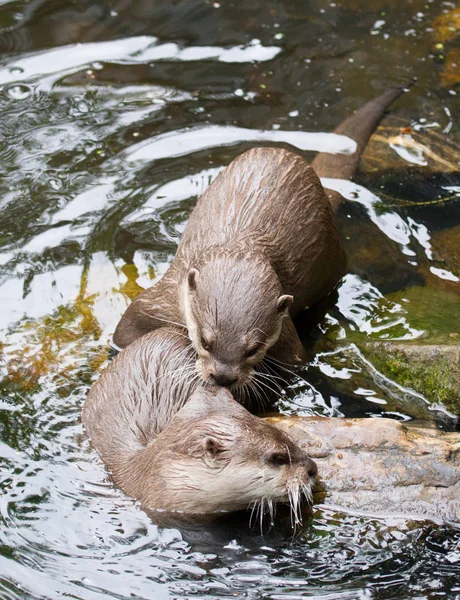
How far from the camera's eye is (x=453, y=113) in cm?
581

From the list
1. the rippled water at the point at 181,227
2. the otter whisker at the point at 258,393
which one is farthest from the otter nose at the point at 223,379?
the rippled water at the point at 181,227

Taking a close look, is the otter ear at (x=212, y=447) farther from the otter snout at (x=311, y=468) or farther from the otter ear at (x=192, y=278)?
the otter ear at (x=192, y=278)

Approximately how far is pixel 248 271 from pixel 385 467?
954mm

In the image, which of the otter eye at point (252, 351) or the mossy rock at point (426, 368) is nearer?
the otter eye at point (252, 351)

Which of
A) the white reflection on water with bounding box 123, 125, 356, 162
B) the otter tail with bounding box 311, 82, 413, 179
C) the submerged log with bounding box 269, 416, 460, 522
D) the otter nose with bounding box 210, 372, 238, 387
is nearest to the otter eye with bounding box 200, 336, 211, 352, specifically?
the otter nose with bounding box 210, 372, 238, 387

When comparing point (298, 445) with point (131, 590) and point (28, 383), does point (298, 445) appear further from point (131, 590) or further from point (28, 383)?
point (28, 383)

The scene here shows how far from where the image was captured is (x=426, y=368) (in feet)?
12.7

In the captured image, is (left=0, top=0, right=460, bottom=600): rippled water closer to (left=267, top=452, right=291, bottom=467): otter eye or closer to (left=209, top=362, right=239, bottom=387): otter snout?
(left=267, top=452, right=291, bottom=467): otter eye

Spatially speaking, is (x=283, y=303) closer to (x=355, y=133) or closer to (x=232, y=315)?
(x=232, y=315)

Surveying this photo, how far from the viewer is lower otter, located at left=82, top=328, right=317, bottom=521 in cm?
313

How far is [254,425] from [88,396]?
0.94 meters

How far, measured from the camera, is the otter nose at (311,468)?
3.16m

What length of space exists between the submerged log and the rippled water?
0.27 ft

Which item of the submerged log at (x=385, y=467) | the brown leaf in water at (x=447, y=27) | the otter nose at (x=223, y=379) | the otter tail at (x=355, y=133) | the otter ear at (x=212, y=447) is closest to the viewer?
the otter ear at (x=212, y=447)
